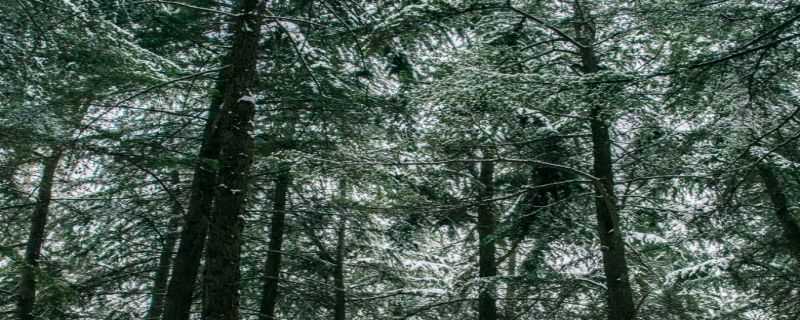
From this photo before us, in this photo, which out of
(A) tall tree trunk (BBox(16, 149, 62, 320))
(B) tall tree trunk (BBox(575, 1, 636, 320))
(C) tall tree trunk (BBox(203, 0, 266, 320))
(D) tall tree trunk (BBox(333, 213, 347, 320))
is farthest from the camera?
(D) tall tree trunk (BBox(333, 213, 347, 320))

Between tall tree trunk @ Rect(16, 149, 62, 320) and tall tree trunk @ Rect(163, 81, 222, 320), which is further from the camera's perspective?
tall tree trunk @ Rect(16, 149, 62, 320)

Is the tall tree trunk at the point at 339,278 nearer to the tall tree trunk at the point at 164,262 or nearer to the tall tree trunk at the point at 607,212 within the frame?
the tall tree trunk at the point at 164,262

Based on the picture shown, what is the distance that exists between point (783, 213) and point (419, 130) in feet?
17.6

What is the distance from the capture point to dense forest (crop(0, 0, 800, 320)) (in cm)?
547

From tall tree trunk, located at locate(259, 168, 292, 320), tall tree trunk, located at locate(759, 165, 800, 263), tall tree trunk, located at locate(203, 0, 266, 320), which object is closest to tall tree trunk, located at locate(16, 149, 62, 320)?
tall tree trunk, located at locate(259, 168, 292, 320)

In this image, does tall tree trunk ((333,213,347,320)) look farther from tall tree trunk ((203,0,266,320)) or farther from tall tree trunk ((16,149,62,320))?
tall tree trunk ((203,0,266,320))

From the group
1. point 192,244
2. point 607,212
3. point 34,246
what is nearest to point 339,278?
point 192,244

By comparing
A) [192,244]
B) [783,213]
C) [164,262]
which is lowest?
[192,244]

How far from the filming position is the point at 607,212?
7.82m

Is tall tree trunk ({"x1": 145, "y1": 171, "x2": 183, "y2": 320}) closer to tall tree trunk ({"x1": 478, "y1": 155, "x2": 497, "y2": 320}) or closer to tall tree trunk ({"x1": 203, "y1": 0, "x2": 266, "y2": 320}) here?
tall tree trunk ({"x1": 203, "y1": 0, "x2": 266, "y2": 320})

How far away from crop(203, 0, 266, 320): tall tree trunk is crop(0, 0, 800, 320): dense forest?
22mm

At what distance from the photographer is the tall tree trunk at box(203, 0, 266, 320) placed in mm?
5402

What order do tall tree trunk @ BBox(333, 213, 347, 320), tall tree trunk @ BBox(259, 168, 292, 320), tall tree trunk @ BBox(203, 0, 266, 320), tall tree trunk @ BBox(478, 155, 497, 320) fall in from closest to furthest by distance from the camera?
tall tree trunk @ BBox(203, 0, 266, 320), tall tree trunk @ BBox(259, 168, 292, 320), tall tree trunk @ BBox(478, 155, 497, 320), tall tree trunk @ BBox(333, 213, 347, 320)

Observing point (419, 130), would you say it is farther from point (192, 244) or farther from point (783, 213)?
point (783, 213)
